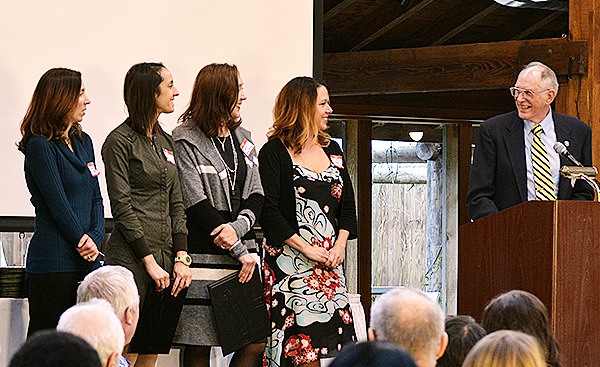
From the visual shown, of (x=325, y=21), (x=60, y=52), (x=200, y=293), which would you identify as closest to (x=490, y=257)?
(x=200, y=293)

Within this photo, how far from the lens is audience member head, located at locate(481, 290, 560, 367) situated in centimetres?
302

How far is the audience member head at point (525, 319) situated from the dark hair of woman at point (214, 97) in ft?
5.15

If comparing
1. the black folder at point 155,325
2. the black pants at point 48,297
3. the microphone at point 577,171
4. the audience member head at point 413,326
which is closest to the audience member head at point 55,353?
the audience member head at point 413,326

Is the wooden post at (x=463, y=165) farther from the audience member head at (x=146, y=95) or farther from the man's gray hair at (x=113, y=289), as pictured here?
the man's gray hair at (x=113, y=289)

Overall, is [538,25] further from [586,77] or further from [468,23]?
[586,77]

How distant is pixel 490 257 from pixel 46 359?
9.24 ft

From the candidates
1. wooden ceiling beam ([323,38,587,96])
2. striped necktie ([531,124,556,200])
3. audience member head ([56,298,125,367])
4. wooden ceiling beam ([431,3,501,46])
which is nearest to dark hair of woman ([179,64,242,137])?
striped necktie ([531,124,556,200])

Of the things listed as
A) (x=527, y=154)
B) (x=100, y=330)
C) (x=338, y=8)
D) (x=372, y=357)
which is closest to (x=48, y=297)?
(x=100, y=330)

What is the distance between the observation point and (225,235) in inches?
161

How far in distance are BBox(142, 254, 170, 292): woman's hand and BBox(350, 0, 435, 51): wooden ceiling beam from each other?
5693 millimetres

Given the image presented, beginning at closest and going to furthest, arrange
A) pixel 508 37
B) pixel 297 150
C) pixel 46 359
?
pixel 46 359 → pixel 297 150 → pixel 508 37

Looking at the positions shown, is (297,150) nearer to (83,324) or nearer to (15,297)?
(15,297)

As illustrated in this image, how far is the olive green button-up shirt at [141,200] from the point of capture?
13.0 feet

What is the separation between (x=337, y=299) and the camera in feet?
14.4
